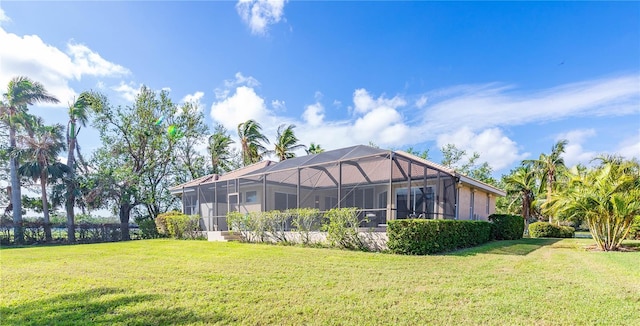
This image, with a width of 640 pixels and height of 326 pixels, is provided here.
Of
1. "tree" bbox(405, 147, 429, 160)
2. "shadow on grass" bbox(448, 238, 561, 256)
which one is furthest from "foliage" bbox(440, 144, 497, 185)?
"shadow on grass" bbox(448, 238, 561, 256)

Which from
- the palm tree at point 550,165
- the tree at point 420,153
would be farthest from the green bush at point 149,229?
the palm tree at point 550,165

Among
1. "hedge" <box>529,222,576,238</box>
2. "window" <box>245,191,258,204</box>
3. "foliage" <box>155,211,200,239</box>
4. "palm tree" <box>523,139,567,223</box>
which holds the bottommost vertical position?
"hedge" <box>529,222,576,238</box>

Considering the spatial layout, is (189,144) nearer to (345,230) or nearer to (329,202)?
(329,202)

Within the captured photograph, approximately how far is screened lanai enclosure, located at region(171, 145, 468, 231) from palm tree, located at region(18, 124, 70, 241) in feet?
23.3

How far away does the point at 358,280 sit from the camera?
211 inches

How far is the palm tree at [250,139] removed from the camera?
24.6m

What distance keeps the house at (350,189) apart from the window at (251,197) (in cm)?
2

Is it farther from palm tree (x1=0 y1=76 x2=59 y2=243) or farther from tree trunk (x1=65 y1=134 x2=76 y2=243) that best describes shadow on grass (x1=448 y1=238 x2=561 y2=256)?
palm tree (x1=0 y1=76 x2=59 y2=243)

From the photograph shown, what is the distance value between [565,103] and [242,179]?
1430 centimetres

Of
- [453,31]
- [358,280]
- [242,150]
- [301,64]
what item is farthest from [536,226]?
[242,150]

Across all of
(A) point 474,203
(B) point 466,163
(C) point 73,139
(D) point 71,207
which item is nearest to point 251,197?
(D) point 71,207

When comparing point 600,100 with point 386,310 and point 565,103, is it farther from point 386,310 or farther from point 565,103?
point 386,310

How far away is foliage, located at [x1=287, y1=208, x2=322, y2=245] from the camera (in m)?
11.1

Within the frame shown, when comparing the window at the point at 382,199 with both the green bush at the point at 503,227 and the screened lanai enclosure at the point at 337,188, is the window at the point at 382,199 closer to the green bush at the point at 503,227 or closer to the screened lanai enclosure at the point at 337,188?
the screened lanai enclosure at the point at 337,188
